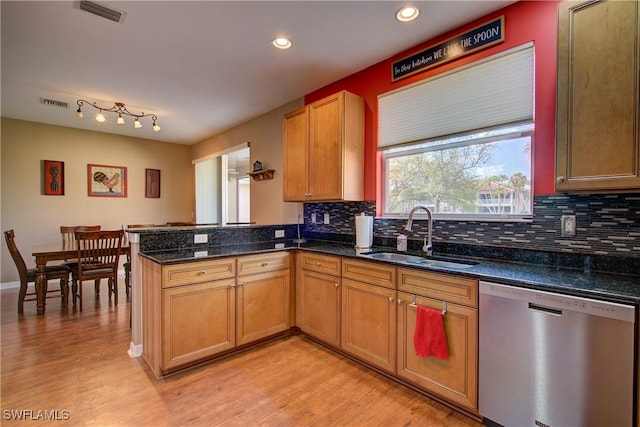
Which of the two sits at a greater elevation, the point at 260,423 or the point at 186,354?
the point at 186,354

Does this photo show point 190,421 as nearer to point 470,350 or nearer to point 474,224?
point 470,350

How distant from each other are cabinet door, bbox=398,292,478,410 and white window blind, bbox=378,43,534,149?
1.37m

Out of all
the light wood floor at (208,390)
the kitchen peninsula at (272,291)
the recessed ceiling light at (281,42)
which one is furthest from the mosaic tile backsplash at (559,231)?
the recessed ceiling light at (281,42)

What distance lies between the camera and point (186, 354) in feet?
7.49

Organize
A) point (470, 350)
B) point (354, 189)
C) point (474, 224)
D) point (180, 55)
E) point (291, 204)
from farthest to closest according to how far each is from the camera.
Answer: point (291, 204) < point (354, 189) < point (180, 55) < point (474, 224) < point (470, 350)

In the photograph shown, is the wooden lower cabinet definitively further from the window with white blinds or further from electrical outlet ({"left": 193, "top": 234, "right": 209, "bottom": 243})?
the window with white blinds

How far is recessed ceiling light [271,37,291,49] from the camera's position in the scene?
2488mm

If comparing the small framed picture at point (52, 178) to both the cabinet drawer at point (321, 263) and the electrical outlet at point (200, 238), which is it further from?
the cabinet drawer at point (321, 263)

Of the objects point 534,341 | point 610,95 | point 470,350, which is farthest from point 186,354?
point 610,95

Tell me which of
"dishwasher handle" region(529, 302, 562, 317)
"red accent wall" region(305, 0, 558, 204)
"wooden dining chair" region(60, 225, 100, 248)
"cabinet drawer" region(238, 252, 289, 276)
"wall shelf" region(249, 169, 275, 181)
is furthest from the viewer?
"wooden dining chair" region(60, 225, 100, 248)

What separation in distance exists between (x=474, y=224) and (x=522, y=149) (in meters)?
0.62

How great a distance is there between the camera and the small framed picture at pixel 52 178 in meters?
4.96

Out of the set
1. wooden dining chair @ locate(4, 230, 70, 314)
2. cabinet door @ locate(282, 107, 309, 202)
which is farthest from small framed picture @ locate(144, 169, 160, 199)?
cabinet door @ locate(282, 107, 309, 202)

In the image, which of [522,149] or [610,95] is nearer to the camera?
[610,95]
